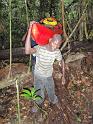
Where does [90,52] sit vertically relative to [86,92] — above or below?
above

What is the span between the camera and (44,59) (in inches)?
210

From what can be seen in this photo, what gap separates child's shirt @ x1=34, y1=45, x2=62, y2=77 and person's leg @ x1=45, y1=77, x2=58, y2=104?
31cm

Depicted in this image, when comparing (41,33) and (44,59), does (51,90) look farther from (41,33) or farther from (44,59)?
(41,33)

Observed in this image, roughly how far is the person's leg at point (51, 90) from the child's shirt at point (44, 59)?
0.31 metres

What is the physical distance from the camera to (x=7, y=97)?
20.4 feet

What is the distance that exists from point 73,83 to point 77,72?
428mm

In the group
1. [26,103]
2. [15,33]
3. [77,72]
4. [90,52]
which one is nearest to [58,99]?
[26,103]

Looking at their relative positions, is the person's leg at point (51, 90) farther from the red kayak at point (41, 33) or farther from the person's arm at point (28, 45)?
the red kayak at point (41, 33)

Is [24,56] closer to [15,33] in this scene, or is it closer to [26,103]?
[26,103]

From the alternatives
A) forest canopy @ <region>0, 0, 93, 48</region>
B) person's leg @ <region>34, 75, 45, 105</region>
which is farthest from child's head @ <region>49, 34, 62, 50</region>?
forest canopy @ <region>0, 0, 93, 48</region>

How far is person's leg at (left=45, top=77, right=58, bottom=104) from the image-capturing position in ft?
19.3

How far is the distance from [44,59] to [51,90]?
996 millimetres

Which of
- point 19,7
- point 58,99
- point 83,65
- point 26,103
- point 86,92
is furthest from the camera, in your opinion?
point 19,7

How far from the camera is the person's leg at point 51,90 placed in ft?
19.3
